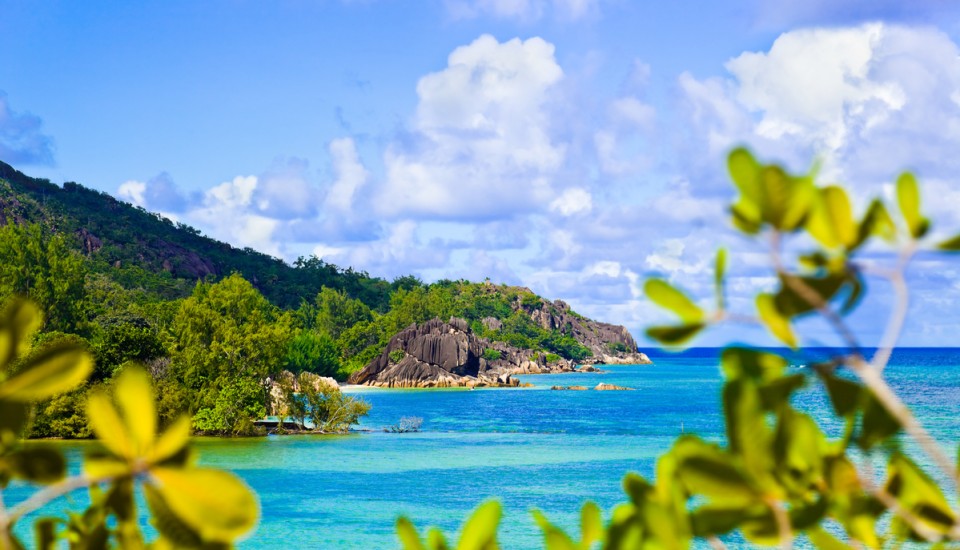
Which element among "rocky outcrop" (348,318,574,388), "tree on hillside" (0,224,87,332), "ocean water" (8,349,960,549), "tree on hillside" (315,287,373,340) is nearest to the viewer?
"ocean water" (8,349,960,549)

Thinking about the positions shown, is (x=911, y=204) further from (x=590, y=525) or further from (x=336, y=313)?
(x=336, y=313)

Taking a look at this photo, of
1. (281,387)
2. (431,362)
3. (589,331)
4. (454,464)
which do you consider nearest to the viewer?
(454,464)

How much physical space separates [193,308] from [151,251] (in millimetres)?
58002

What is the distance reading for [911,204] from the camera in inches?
29.4

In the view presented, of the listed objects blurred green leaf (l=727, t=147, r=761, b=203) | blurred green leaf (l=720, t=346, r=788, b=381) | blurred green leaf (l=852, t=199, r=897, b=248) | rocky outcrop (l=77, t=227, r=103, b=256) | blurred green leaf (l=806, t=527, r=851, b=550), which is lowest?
blurred green leaf (l=806, t=527, r=851, b=550)

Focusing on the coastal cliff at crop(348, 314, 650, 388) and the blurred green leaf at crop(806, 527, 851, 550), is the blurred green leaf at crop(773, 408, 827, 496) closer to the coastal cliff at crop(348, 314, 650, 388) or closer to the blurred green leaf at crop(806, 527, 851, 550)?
the blurred green leaf at crop(806, 527, 851, 550)

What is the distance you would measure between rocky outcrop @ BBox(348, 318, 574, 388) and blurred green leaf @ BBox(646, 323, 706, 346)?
235 feet

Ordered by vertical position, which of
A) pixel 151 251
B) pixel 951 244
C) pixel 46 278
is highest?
pixel 151 251

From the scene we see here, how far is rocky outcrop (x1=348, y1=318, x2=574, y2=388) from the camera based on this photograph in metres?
72.9

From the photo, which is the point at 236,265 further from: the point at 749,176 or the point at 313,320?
the point at 749,176

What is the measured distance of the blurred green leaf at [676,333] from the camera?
74 cm

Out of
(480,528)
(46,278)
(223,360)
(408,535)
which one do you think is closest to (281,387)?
(223,360)

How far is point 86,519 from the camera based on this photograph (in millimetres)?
1227

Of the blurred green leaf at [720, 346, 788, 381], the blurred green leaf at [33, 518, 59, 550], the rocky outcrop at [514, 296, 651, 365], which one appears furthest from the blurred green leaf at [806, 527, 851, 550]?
the rocky outcrop at [514, 296, 651, 365]
